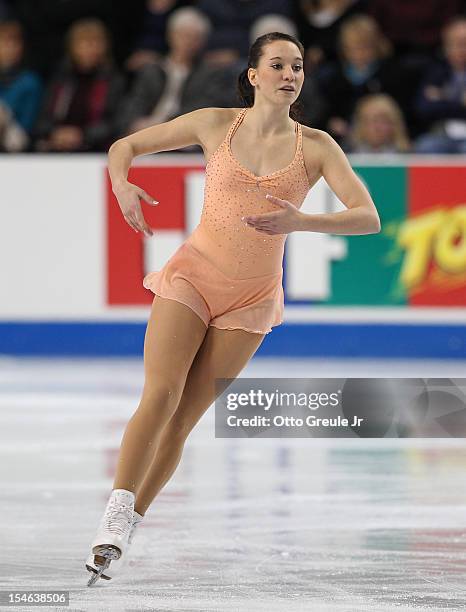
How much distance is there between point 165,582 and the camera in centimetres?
344

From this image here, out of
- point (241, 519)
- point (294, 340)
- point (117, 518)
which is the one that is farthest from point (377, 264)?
point (117, 518)

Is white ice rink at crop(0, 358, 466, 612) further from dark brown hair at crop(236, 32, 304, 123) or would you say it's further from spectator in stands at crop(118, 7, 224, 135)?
spectator in stands at crop(118, 7, 224, 135)

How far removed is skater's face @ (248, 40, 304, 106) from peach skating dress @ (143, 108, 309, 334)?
0.42 feet

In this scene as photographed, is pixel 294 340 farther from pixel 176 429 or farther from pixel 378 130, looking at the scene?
pixel 176 429

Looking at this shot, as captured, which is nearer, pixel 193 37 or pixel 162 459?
pixel 162 459

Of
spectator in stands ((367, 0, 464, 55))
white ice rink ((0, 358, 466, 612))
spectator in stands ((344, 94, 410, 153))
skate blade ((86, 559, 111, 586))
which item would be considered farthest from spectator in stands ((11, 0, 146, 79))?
skate blade ((86, 559, 111, 586))

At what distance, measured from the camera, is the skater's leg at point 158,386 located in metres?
3.43

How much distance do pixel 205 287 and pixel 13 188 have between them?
4.67 m

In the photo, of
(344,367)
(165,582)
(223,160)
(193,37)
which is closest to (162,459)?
(165,582)

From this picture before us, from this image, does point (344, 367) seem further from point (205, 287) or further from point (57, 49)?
point (205, 287)

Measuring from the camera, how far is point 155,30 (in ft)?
29.8

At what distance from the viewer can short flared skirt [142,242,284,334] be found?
357 cm

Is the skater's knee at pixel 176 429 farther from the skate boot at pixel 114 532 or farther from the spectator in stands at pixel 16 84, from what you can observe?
the spectator in stands at pixel 16 84

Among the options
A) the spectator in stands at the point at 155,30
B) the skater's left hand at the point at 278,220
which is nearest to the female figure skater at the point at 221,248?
the skater's left hand at the point at 278,220
